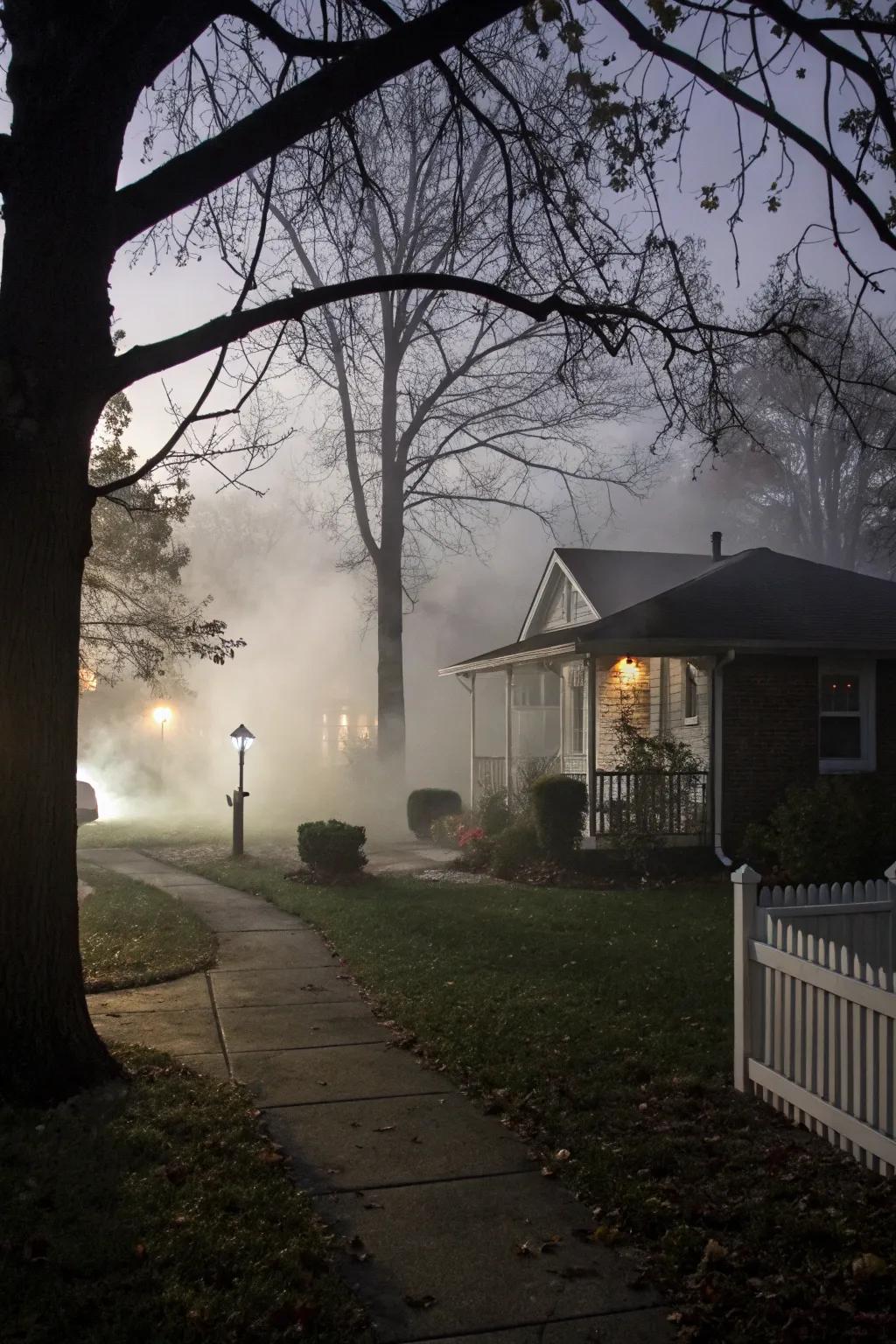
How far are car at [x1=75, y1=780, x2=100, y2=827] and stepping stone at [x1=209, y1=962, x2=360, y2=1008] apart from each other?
19101 millimetres

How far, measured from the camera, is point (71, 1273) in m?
3.86

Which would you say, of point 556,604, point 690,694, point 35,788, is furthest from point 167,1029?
point 556,604

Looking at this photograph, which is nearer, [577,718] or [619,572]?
[577,718]

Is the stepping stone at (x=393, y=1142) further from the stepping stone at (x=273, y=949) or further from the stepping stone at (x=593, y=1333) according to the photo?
the stepping stone at (x=273, y=949)

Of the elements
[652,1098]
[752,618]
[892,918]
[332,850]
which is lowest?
[652,1098]

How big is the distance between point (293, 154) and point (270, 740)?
3149cm

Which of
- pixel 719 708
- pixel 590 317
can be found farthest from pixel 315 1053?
pixel 719 708

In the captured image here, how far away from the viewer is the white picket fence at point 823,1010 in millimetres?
4996

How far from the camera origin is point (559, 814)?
15945mm

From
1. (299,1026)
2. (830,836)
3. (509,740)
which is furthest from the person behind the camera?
(509,740)

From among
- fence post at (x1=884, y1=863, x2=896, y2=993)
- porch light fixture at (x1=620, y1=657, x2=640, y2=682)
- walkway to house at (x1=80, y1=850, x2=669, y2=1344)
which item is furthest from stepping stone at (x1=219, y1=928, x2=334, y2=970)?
porch light fixture at (x1=620, y1=657, x2=640, y2=682)

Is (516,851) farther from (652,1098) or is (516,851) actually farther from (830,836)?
(652,1098)

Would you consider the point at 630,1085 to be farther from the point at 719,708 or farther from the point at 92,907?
the point at 719,708

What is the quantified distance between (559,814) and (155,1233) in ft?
39.7
